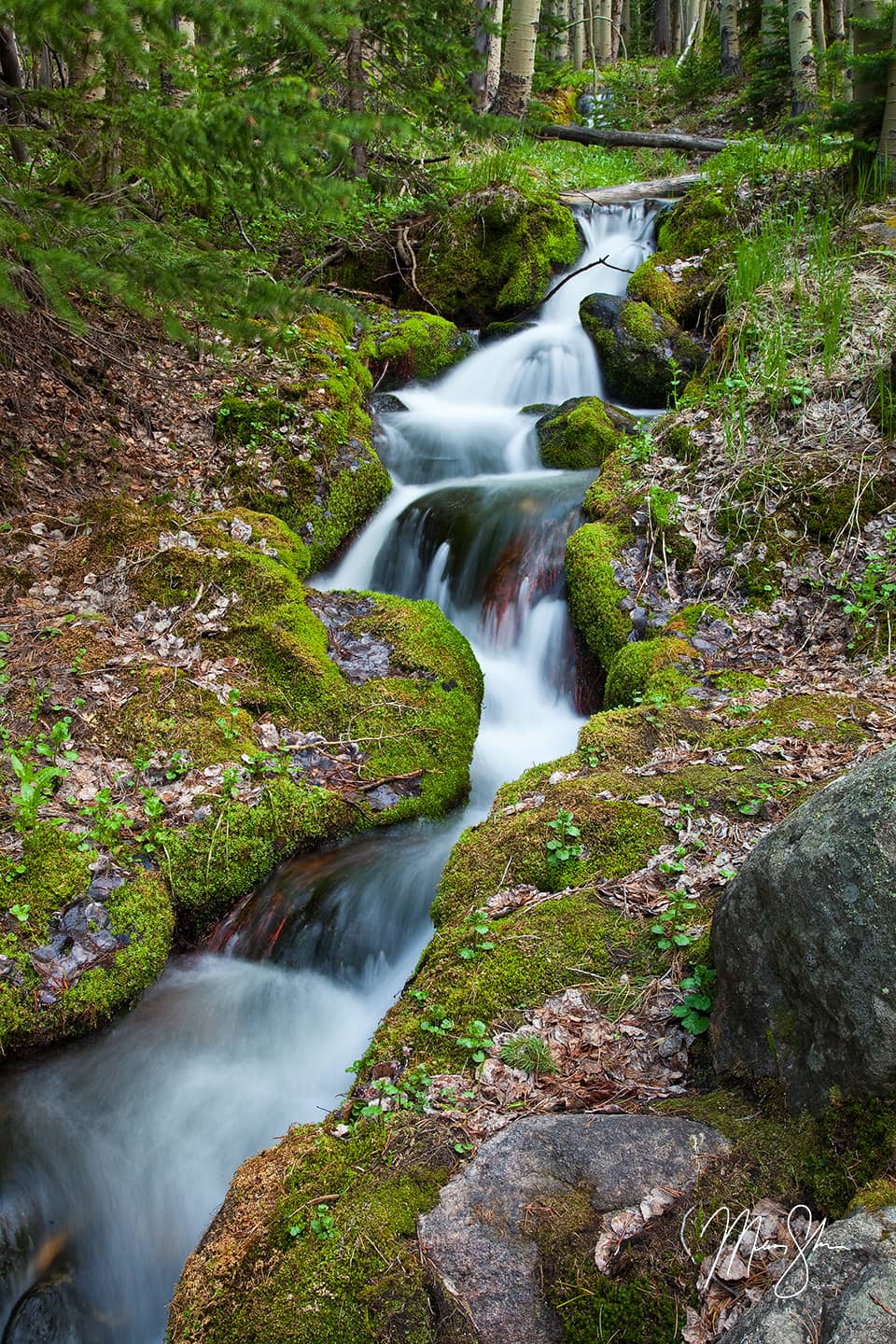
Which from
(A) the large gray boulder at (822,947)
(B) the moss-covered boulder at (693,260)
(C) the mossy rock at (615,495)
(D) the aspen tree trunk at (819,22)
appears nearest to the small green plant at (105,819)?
(A) the large gray boulder at (822,947)

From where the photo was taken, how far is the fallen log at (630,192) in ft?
42.3

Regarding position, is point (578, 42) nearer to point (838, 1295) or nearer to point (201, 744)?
point (201, 744)

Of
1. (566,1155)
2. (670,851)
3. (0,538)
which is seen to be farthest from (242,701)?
(566,1155)

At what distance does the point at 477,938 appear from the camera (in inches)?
139

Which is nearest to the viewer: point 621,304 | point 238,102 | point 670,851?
point 670,851

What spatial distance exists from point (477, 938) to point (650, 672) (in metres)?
2.69

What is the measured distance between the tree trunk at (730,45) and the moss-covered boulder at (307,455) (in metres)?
19.3

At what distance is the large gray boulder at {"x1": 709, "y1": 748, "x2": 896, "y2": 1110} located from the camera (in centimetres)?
200

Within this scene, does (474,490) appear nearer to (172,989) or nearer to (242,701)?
(242,701)

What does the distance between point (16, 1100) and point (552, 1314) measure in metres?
2.88

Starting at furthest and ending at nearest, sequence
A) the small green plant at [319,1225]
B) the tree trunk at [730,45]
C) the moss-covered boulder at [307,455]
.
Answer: the tree trunk at [730,45] < the moss-covered boulder at [307,455] < the small green plant at [319,1225]

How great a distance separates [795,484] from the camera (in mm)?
6176

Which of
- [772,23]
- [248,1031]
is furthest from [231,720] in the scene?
[772,23]

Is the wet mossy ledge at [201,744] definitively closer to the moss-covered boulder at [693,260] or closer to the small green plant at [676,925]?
the small green plant at [676,925]
